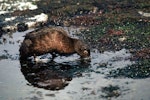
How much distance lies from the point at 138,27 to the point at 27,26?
8.79 m

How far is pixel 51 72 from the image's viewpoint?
17.3 m

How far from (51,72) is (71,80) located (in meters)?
1.53

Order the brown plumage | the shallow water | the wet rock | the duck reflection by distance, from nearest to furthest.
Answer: the wet rock → the shallow water → the duck reflection → the brown plumage

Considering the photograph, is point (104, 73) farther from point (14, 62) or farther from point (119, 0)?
point (119, 0)

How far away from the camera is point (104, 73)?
16656mm

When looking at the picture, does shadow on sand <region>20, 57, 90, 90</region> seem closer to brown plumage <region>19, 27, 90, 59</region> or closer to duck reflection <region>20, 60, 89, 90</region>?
Answer: duck reflection <region>20, 60, 89, 90</region>

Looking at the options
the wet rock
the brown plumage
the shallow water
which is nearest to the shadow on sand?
the shallow water

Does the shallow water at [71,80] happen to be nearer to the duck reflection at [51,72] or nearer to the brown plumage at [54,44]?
the duck reflection at [51,72]

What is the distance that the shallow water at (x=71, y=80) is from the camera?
46.9 ft

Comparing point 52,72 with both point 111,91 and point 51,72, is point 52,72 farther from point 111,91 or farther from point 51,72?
point 111,91

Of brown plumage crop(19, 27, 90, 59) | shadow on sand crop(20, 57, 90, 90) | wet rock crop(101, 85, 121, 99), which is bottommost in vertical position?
shadow on sand crop(20, 57, 90, 90)

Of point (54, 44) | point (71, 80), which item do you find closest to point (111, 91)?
point (71, 80)

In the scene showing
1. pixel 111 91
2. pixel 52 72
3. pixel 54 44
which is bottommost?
pixel 52 72

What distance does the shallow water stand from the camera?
14297mm
